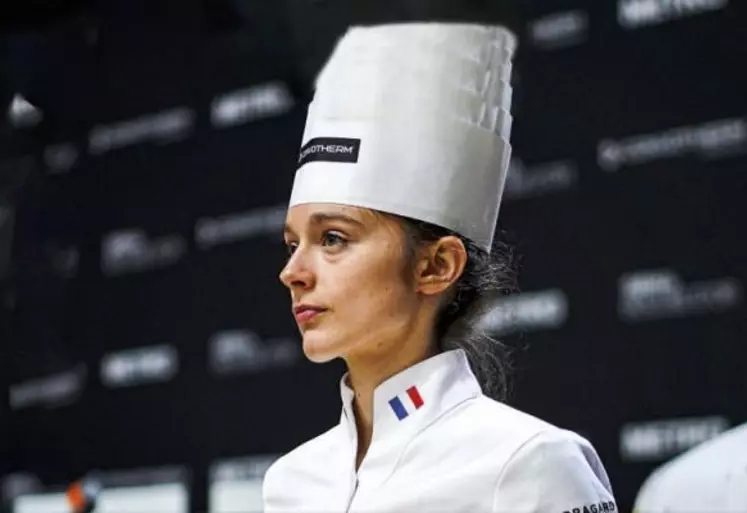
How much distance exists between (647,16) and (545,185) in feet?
1.01

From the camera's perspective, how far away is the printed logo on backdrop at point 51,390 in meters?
2.86

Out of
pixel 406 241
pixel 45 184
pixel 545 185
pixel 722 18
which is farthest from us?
pixel 45 184

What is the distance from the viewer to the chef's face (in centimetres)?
108

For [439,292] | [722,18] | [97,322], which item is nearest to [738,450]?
[439,292]

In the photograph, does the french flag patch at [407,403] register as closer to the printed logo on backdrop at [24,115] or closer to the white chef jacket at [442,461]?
the white chef jacket at [442,461]

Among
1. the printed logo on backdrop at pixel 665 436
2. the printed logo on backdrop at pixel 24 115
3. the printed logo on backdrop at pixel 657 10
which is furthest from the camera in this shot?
the printed logo on backdrop at pixel 24 115

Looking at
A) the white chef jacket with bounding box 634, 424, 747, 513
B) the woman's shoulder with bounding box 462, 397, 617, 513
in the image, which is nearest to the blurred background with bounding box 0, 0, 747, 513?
the white chef jacket with bounding box 634, 424, 747, 513

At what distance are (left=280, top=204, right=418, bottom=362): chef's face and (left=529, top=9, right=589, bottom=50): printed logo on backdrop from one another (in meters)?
1.18

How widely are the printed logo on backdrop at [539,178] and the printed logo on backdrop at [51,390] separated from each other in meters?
1.10

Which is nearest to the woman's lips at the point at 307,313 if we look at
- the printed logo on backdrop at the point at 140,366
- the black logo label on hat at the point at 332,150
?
the black logo label on hat at the point at 332,150

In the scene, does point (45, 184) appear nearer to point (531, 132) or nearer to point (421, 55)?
point (531, 132)

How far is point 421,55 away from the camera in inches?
44.4

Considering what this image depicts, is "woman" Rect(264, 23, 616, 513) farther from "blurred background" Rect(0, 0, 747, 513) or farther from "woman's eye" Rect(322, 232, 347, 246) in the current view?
"blurred background" Rect(0, 0, 747, 513)

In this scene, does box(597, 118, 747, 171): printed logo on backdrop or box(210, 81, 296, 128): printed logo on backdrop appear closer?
box(597, 118, 747, 171): printed logo on backdrop
